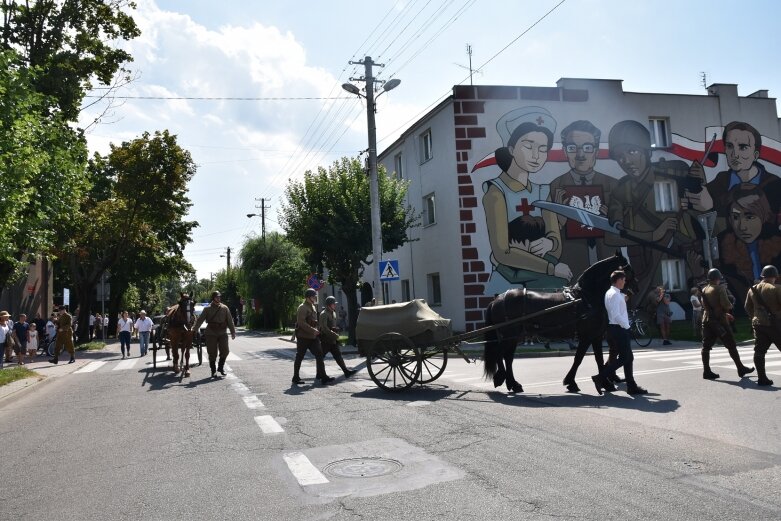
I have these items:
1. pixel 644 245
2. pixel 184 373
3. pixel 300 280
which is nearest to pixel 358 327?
pixel 184 373

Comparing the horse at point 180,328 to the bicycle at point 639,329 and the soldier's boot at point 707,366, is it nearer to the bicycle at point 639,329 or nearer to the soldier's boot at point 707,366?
the soldier's boot at point 707,366

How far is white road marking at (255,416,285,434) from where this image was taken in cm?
762

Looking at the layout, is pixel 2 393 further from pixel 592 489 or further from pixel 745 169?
pixel 745 169

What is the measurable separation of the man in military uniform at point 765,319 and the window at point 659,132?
19168 millimetres

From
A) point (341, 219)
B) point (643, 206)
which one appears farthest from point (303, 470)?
point (643, 206)

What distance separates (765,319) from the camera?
9969 mm

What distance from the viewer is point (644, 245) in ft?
87.6

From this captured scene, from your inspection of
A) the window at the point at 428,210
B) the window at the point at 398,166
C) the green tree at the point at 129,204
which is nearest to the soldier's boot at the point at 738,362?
the window at the point at 428,210

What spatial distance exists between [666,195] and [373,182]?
14.3 metres

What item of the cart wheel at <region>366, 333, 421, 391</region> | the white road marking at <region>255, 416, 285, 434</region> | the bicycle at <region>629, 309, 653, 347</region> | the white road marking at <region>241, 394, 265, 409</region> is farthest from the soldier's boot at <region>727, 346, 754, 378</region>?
the bicycle at <region>629, 309, 653, 347</region>

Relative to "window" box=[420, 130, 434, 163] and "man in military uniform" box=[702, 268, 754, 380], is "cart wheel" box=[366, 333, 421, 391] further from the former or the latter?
"window" box=[420, 130, 434, 163]

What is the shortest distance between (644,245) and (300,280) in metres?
24.1

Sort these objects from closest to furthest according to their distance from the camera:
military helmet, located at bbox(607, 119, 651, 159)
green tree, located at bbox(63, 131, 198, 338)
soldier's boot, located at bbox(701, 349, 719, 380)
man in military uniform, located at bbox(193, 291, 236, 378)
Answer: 1. soldier's boot, located at bbox(701, 349, 719, 380)
2. man in military uniform, located at bbox(193, 291, 236, 378)
3. military helmet, located at bbox(607, 119, 651, 159)
4. green tree, located at bbox(63, 131, 198, 338)

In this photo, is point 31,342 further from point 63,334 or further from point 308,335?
point 308,335
